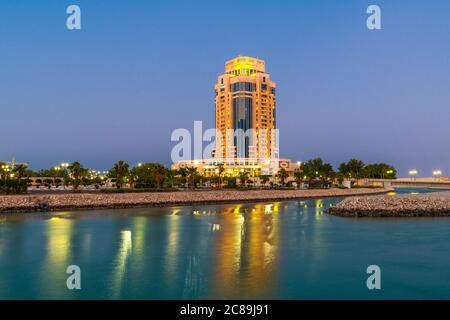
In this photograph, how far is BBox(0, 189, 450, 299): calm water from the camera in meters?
23.6

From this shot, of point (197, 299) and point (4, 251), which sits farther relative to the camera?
point (4, 251)

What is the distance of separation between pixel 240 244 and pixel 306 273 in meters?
10.9

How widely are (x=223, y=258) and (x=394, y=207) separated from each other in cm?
4035

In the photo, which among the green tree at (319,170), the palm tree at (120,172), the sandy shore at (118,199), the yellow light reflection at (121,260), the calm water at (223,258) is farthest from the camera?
the green tree at (319,170)

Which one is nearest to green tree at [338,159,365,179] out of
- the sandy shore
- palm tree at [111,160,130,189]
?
the sandy shore

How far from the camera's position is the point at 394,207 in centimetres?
6100

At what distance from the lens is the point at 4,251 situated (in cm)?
3447

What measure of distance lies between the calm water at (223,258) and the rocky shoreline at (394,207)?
5628mm

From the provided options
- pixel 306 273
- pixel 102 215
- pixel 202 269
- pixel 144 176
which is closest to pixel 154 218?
pixel 102 215

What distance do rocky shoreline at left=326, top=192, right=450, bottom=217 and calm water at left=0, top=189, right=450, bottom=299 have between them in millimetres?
5628

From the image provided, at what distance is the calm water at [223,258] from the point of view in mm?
23594

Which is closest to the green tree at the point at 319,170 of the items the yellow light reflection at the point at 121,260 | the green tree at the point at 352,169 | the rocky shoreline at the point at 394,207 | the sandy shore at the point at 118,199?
the green tree at the point at 352,169

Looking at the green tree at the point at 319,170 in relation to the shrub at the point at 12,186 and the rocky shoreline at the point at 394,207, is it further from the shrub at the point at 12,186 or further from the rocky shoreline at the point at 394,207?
the shrub at the point at 12,186
